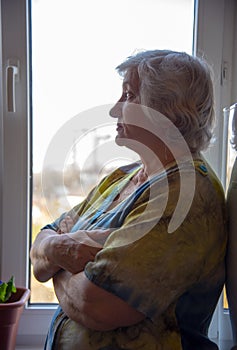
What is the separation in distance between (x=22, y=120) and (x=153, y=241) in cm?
78

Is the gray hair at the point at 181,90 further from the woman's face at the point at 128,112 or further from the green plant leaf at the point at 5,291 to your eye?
the green plant leaf at the point at 5,291

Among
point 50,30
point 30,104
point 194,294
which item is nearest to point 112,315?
point 194,294

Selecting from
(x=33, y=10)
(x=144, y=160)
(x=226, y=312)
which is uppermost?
(x=33, y=10)

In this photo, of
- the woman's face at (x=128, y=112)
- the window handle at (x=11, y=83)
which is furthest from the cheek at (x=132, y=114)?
the window handle at (x=11, y=83)

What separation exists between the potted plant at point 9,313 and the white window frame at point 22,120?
178mm

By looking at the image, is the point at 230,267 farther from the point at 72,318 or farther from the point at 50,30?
the point at 50,30

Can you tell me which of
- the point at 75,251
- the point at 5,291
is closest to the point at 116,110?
the point at 75,251

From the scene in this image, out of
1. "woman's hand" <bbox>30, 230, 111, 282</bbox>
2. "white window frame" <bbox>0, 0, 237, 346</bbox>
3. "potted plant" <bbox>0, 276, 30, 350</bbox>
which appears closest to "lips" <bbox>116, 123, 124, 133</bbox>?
"woman's hand" <bbox>30, 230, 111, 282</bbox>

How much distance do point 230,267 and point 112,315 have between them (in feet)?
0.97

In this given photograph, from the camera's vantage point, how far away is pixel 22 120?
48.7 inches

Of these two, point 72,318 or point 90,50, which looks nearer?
point 72,318

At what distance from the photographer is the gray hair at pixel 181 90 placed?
801mm

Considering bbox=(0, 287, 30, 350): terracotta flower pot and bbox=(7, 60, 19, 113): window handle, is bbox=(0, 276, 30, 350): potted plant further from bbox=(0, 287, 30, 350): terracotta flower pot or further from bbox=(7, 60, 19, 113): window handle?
bbox=(7, 60, 19, 113): window handle

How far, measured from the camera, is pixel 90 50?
1251mm
